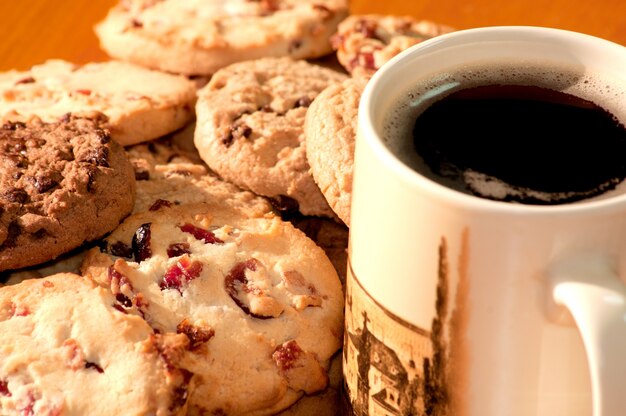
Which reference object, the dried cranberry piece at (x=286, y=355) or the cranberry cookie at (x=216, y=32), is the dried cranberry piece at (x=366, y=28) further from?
the dried cranberry piece at (x=286, y=355)

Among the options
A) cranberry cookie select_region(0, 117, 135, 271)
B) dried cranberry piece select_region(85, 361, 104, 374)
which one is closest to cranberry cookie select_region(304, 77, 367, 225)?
cranberry cookie select_region(0, 117, 135, 271)

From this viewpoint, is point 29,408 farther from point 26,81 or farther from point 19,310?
point 26,81

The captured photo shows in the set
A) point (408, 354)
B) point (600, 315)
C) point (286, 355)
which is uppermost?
point (600, 315)

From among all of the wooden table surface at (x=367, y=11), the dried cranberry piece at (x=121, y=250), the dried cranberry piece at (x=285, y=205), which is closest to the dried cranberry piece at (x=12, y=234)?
the dried cranberry piece at (x=121, y=250)

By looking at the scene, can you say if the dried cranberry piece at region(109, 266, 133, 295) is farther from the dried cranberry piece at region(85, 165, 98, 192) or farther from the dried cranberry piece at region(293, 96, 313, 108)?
the dried cranberry piece at region(293, 96, 313, 108)

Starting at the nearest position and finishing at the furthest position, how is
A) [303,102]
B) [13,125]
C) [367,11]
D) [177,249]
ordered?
[177,249] < [13,125] < [303,102] < [367,11]

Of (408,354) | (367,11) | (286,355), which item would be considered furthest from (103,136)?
(367,11)
